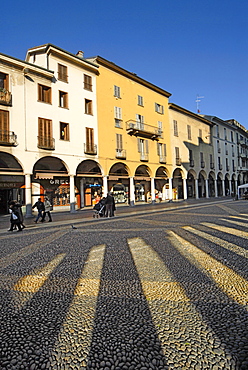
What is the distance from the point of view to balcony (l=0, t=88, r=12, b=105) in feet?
54.9

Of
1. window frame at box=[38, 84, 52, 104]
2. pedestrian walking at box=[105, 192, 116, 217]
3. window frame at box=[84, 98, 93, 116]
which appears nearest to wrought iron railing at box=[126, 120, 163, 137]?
window frame at box=[84, 98, 93, 116]

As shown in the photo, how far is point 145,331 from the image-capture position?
238cm

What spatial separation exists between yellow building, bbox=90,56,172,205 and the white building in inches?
57.9

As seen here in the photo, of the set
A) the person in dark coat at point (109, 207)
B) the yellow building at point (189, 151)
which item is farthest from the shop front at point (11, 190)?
the yellow building at point (189, 151)

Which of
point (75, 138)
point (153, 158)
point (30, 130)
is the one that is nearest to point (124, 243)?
point (30, 130)

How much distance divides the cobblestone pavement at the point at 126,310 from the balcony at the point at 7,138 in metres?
13.0

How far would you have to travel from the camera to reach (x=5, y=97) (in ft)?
55.4

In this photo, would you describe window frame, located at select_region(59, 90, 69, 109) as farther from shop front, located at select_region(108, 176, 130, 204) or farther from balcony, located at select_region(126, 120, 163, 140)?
shop front, located at select_region(108, 176, 130, 204)

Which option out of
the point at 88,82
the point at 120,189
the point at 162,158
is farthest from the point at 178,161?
the point at 88,82

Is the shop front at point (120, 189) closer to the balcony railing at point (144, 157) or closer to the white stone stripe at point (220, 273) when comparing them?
the balcony railing at point (144, 157)

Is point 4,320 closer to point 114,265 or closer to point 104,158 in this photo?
point 114,265

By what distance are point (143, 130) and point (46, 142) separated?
442 inches

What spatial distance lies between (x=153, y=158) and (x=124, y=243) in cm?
2197

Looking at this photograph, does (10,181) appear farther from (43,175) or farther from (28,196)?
(43,175)
